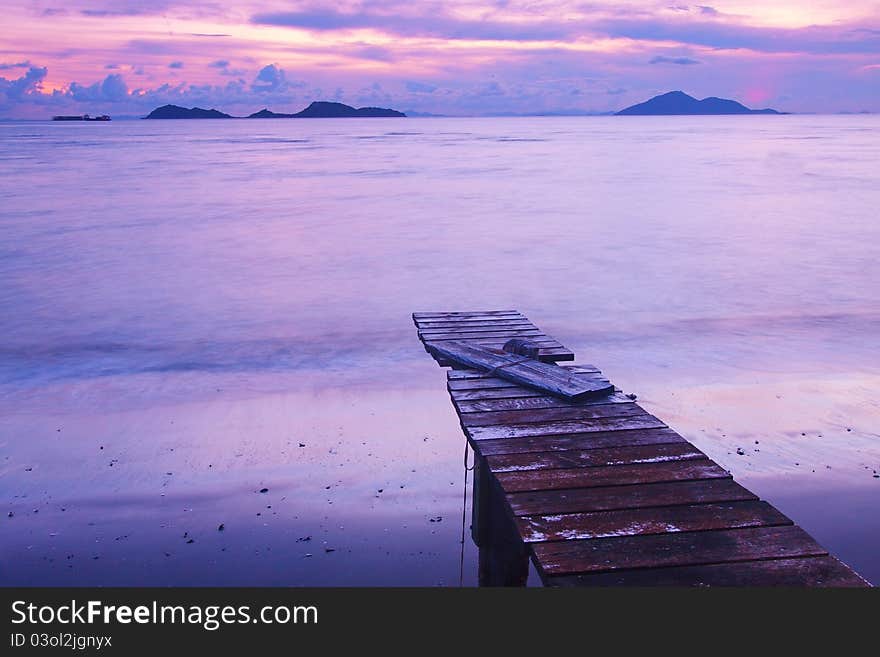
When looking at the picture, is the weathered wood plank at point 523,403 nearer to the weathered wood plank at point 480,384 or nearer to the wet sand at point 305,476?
the weathered wood plank at point 480,384

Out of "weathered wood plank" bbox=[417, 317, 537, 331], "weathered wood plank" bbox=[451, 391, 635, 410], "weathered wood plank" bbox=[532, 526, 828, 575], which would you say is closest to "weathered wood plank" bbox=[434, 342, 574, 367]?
"weathered wood plank" bbox=[451, 391, 635, 410]

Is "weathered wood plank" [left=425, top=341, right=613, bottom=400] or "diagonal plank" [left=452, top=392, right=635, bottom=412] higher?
"weathered wood plank" [left=425, top=341, right=613, bottom=400]

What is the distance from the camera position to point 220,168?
4188cm

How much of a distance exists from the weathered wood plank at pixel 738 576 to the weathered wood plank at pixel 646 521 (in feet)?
0.90

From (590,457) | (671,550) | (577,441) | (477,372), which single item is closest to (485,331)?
(477,372)

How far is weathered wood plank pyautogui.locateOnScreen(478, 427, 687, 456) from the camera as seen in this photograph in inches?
168

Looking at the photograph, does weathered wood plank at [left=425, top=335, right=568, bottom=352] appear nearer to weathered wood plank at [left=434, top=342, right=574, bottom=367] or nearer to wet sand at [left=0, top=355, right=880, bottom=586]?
weathered wood plank at [left=434, top=342, right=574, bottom=367]

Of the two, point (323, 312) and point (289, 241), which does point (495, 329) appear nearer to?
point (323, 312)

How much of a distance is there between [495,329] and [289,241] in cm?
1326

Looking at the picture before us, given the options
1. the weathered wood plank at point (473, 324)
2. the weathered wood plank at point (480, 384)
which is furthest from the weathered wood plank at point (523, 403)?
the weathered wood plank at point (473, 324)

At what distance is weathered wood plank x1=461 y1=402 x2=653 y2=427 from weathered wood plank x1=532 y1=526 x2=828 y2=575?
1408 millimetres

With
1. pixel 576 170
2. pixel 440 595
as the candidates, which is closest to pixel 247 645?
pixel 440 595

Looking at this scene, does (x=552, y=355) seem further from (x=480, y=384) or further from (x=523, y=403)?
(x=523, y=403)

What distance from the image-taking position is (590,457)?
416 centimetres
